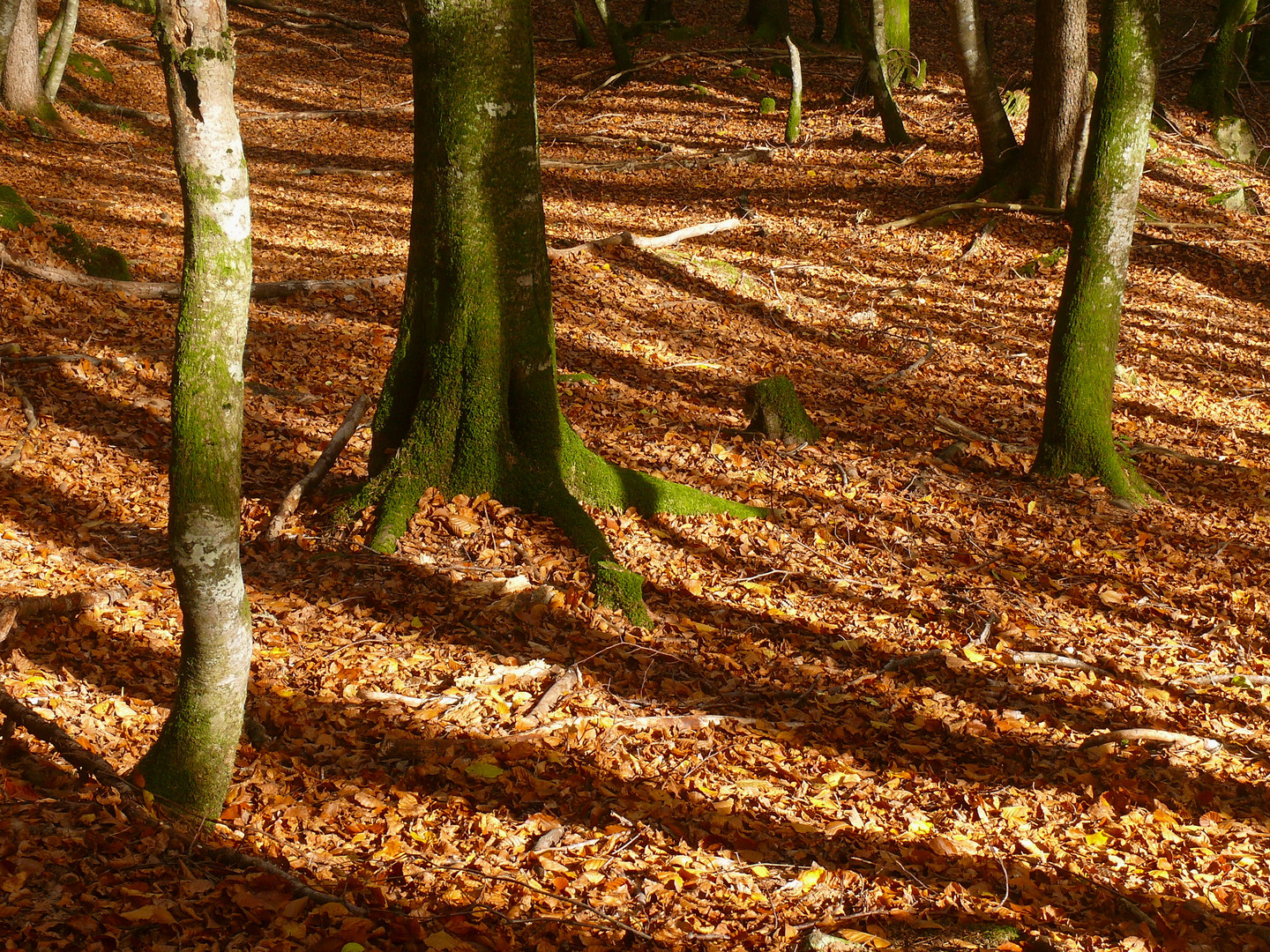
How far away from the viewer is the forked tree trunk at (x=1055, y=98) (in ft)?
40.8

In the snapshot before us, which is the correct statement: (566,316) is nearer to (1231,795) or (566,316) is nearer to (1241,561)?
(1241,561)

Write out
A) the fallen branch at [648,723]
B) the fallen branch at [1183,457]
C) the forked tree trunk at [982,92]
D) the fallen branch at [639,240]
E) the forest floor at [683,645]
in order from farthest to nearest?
1. the forked tree trunk at [982,92]
2. the fallen branch at [639,240]
3. the fallen branch at [1183,457]
4. the fallen branch at [648,723]
5. the forest floor at [683,645]

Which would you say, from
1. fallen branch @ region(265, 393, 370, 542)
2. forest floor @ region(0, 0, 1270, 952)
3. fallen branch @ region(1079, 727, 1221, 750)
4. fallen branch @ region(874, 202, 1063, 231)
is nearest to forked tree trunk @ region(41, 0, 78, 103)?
forest floor @ region(0, 0, 1270, 952)

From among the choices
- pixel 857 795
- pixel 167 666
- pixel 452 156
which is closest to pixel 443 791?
pixel 167 666

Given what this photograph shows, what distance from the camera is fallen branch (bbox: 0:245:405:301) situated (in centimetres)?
823

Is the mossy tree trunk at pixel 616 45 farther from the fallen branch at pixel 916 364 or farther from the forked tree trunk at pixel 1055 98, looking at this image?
the fallen branch at pixel 916 364

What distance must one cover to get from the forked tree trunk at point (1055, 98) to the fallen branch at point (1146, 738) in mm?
9142

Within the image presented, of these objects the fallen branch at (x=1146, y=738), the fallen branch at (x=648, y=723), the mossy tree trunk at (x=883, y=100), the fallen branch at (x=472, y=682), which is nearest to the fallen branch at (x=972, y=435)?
the fallen branch at (x=1146, y=738)

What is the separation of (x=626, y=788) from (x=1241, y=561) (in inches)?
225

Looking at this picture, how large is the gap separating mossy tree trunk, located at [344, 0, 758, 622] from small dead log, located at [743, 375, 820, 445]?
8.13 feet

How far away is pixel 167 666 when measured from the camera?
4773 mm

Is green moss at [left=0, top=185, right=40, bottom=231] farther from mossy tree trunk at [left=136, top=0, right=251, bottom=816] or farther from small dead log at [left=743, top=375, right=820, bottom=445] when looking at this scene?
small dead log at [left=743, top=375, right=820, bottom=445]

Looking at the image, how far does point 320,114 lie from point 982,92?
11633mm

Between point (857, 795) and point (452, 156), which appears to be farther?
point (452, 156)
